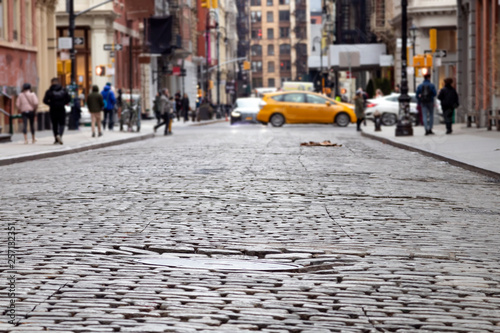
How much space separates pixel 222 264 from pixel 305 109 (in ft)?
124

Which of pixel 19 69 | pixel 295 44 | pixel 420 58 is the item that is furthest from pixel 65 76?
pixel 295 44

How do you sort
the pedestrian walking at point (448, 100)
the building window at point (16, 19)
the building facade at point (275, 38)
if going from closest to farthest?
the pedestrian walking at point (448, 100) → the building window at point (16, 19) → the building facade at point (275, 38)

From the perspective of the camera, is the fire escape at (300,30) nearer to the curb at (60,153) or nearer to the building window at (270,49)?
the building window at (270,49)

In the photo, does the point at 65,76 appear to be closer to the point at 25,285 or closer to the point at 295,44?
the point at 25,285

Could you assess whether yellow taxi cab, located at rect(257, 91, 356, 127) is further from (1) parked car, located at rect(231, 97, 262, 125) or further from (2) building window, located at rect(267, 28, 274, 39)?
(2) building window, located at rect(267, 28, 274, 39)

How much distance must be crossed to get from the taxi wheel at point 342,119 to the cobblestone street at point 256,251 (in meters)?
28.5

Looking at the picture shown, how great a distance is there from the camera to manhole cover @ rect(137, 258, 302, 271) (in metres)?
7.21

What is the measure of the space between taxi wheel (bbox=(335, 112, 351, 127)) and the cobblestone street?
28.5 m

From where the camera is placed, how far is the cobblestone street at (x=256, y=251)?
18.5ft

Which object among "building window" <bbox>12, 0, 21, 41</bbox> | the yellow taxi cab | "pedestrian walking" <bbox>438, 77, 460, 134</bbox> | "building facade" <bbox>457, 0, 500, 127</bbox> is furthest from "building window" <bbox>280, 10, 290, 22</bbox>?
"pedestrian walking" <bbox>438, 77, 460, 134</bbox>

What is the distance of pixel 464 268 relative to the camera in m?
7.27

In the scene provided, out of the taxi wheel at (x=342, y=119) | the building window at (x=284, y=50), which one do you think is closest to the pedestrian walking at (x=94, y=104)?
the taxi wheel at (x=342, y=119)

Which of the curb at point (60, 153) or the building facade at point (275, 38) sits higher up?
the building facade at point (275, 38)

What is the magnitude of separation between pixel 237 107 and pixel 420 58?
14.8m
